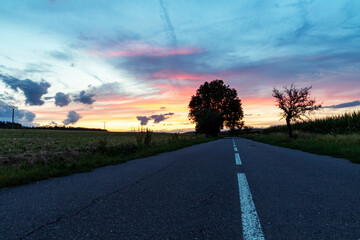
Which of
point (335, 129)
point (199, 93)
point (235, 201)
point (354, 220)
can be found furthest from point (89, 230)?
point (199, 93)

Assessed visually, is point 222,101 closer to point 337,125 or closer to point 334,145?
point 337,125

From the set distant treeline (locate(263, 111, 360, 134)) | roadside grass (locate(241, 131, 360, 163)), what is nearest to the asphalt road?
roadside grass (locate(241, 131, 360, 163))

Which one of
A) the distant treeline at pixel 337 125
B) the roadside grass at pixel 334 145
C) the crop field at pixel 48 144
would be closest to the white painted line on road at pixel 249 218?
the roadside grass at pixel 334 145

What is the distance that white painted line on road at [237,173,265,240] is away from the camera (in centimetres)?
220

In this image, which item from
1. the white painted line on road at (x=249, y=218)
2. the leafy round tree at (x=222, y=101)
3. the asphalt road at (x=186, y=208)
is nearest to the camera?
the white painted line on road at (x=249, y=218)

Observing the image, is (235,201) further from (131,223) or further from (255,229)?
(131,223)

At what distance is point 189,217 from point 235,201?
914 mm

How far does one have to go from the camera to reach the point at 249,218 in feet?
8.56

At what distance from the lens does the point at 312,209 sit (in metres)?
2.91

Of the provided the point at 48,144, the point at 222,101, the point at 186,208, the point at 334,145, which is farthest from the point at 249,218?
the point at 222,101

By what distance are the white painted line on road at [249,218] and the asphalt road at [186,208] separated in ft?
0.03

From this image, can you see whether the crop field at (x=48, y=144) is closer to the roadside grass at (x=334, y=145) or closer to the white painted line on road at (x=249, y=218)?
the white painted line on road at (x=249, y=218)

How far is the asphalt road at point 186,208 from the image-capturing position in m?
2.31

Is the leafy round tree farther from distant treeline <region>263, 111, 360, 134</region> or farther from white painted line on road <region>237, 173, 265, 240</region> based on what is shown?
white painted line on road <region>237, 173, 265, 240</region>
